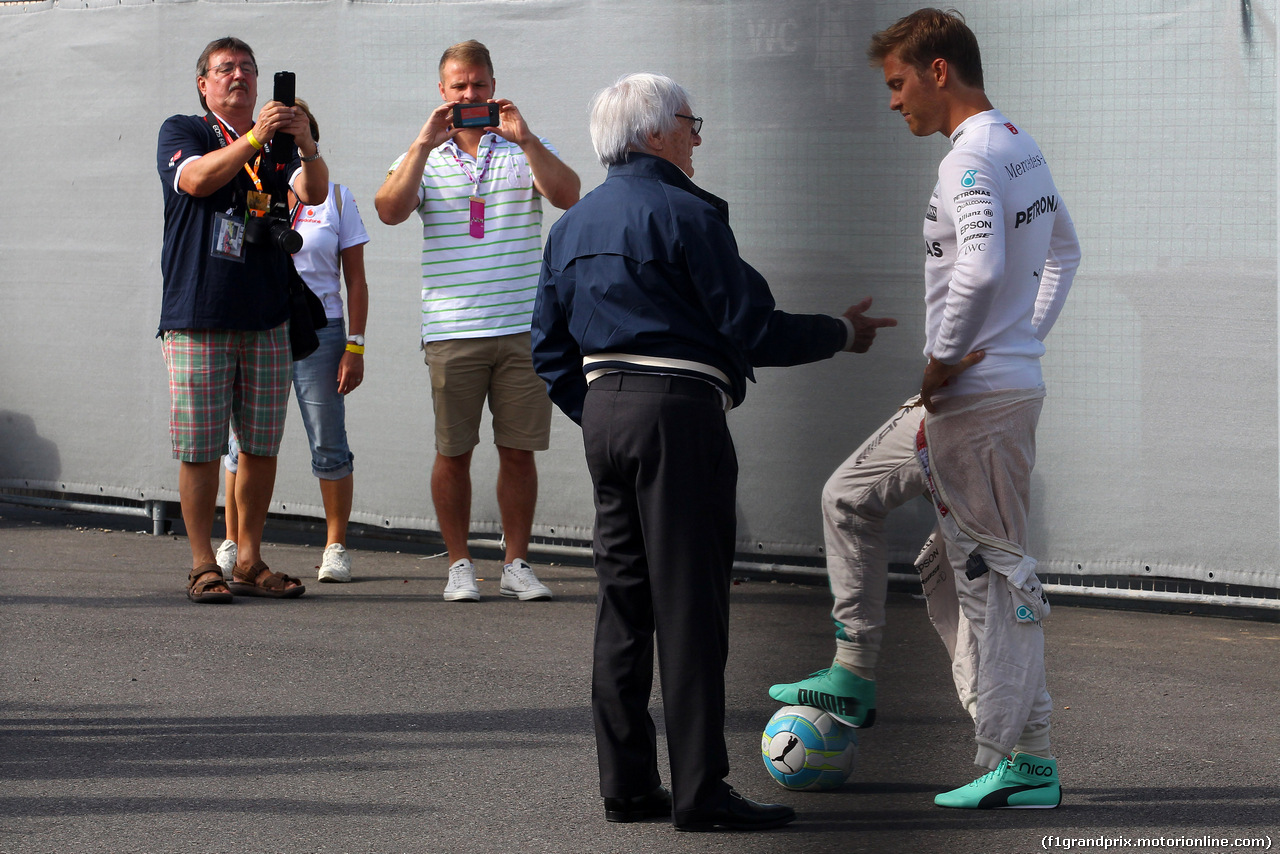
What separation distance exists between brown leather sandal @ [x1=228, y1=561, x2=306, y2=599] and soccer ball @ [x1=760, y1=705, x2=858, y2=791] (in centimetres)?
282

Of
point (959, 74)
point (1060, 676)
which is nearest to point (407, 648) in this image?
point (1060, 676)

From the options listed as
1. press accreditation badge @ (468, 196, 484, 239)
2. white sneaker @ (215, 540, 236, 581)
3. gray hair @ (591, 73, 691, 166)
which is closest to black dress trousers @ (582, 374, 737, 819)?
gray hair @ (591, 73, 691, 166)

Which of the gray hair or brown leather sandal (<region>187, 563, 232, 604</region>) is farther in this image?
brown leather sandal (<region>187, 563, 232, 604</region>)

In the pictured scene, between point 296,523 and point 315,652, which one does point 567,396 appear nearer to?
point 315,652

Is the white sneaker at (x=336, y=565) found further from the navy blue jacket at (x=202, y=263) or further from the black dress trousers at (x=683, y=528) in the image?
the black dress trousers at (x=683, y=528)

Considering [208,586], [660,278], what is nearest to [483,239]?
[208,586]

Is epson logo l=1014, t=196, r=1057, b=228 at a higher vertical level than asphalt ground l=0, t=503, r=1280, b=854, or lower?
higher

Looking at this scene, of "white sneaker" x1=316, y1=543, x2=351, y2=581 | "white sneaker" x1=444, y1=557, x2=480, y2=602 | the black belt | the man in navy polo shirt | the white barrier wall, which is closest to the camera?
the white barrier wall

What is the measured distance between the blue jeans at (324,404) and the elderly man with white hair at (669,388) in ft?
10.2

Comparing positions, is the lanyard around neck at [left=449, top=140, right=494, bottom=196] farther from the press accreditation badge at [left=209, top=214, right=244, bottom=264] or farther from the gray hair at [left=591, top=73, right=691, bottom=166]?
the gray hair at [left=591, top=73, right=691, bottom=166]

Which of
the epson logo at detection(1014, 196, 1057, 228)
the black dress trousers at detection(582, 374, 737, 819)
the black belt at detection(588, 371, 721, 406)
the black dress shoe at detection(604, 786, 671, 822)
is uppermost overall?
the epson logo at detection(1014, 196, 1057, 228)

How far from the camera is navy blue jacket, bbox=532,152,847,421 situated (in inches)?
110

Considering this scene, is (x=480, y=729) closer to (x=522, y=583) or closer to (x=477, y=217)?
(x=522, y=583)

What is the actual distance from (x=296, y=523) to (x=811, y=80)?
639 cm
